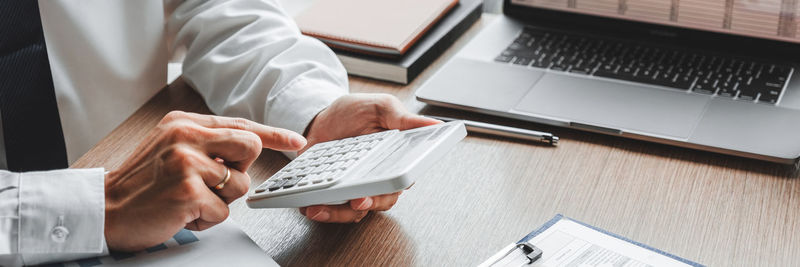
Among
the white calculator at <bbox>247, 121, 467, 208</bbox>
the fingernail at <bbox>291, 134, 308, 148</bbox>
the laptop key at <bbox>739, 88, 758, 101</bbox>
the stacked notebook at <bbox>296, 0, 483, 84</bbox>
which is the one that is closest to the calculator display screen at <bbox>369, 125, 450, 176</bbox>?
the white calculator at <bbox>247, 121, 467, 208</bbox>

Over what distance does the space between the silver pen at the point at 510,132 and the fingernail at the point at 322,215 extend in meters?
0.26

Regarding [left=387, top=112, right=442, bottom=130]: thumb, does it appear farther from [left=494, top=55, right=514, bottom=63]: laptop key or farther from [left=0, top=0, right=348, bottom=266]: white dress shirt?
[left=494, top=55, right=514, bottom=63]: laptop key

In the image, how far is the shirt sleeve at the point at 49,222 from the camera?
2.29 ft

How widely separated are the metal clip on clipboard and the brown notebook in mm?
460

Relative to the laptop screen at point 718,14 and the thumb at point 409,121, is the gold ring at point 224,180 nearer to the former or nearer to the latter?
the thumb at point 409,121

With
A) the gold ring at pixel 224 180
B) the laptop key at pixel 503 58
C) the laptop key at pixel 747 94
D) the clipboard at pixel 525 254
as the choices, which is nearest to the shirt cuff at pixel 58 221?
the gold ring at pixel 224 180

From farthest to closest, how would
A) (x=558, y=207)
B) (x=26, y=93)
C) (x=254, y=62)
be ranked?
1. (x=254, y=62)
2. (x=26, y=93)
3. (x=558, y=207)

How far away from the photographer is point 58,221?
0.71 meters

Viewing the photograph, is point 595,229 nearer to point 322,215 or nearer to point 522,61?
point 322,215

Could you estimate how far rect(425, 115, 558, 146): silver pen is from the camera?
93 centimetres

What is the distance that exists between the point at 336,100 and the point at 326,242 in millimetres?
212

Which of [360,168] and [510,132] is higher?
[360,168]

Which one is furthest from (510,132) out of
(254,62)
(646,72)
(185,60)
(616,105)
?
(185,60)

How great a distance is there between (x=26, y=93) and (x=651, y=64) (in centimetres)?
81
